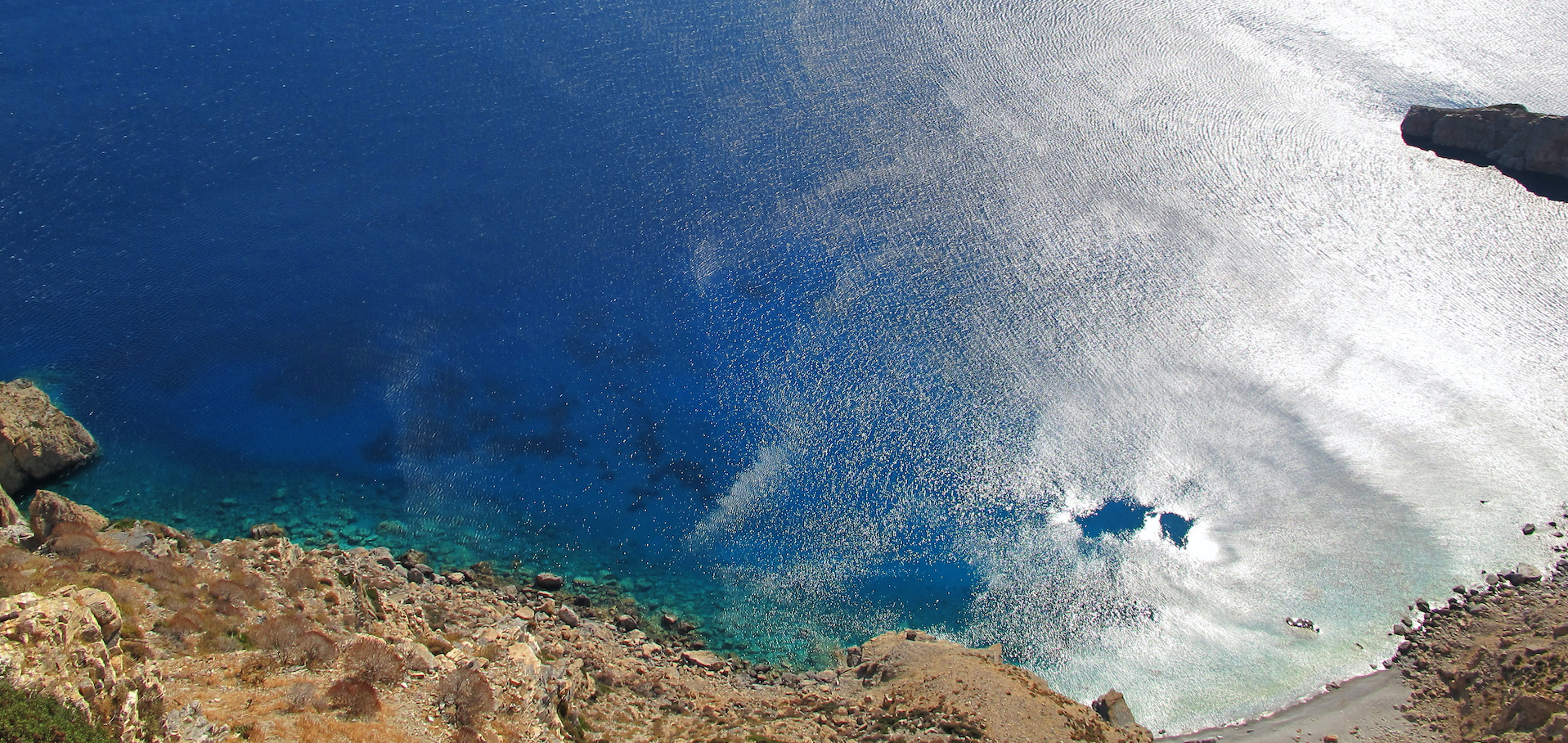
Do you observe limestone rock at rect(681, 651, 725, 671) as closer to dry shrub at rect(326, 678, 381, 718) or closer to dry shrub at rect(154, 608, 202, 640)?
dry shrub at rect(326, 678, 381, 718)

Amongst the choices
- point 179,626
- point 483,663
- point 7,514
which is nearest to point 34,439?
point 7,514

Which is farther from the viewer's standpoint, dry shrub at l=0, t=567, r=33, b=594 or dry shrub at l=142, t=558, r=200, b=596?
dry shrub at l=142, t=558, r=200, b=596

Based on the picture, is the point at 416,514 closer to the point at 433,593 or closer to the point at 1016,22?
the point at 433,593

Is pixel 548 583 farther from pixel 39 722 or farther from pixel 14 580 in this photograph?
pixel 39 722

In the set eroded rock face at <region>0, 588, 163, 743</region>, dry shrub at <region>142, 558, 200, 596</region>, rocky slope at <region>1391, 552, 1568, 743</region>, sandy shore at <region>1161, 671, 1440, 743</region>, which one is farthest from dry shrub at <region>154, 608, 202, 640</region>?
rocky slope at <region>1391, 552, 1568, 743</region>

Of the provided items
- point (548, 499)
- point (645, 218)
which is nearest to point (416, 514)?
point (548, 499)

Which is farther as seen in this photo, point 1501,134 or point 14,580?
point 1501,134
